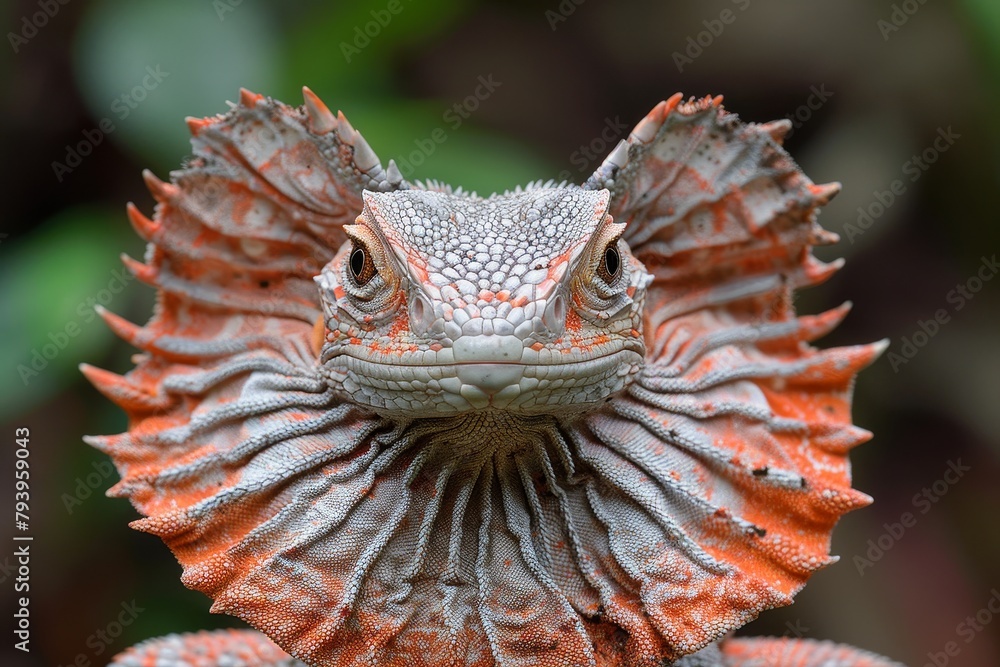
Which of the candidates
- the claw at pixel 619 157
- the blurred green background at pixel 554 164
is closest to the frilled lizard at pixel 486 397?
the claw at pixel 619 157

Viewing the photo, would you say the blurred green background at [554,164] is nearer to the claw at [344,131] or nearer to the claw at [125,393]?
the claw at [125,393]

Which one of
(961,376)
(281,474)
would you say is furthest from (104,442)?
(961,376)

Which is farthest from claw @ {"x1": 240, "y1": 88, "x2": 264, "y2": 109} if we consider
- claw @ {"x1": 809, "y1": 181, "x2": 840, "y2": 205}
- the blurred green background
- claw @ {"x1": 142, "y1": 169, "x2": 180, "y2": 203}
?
the blurred green background

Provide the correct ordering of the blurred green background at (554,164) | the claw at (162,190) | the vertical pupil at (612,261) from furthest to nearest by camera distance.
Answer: the blurred green background at (554,164)
the claw at (162,190)
the vertical pupil at (612,261)

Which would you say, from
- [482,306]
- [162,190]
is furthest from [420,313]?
[162,190]

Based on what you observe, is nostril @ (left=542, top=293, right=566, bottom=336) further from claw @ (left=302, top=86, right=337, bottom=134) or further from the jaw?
claw @ (left=302, top=86, right=337, bottom=134)

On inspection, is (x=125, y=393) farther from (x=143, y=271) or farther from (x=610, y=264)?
(x=610, y=264)

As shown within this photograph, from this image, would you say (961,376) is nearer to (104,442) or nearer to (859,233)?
(859,233)
